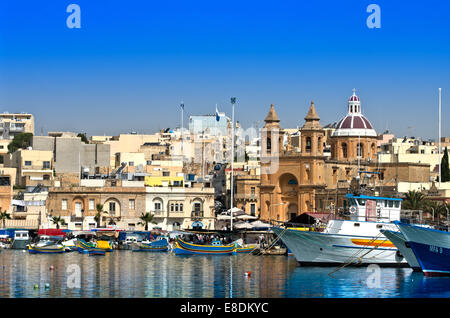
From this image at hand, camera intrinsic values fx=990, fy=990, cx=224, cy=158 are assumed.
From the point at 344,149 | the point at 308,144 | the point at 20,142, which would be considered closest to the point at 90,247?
the point at 308,144

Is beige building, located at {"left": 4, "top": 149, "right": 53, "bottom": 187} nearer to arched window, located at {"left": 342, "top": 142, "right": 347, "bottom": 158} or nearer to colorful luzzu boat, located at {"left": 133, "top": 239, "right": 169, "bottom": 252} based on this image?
colorful luzzu boat, located at {"left": 133, "top": 239, "right": 169, "bottom": 252}

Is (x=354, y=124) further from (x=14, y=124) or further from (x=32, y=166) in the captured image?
(x=14, y=124)

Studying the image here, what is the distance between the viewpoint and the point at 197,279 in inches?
1991

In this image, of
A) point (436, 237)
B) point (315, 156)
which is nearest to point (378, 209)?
point (436, 237)

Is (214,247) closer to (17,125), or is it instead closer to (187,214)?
(187,214)

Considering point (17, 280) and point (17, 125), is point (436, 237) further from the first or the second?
point (17, 125)

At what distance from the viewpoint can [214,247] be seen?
2827 inches

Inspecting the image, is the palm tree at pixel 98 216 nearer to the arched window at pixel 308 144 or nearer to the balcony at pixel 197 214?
the balcony at pixel 197 214

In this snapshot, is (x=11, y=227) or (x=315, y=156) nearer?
(x=11, y=227)

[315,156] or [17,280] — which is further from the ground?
[315,156]

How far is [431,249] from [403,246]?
Answer: 4.26 m
